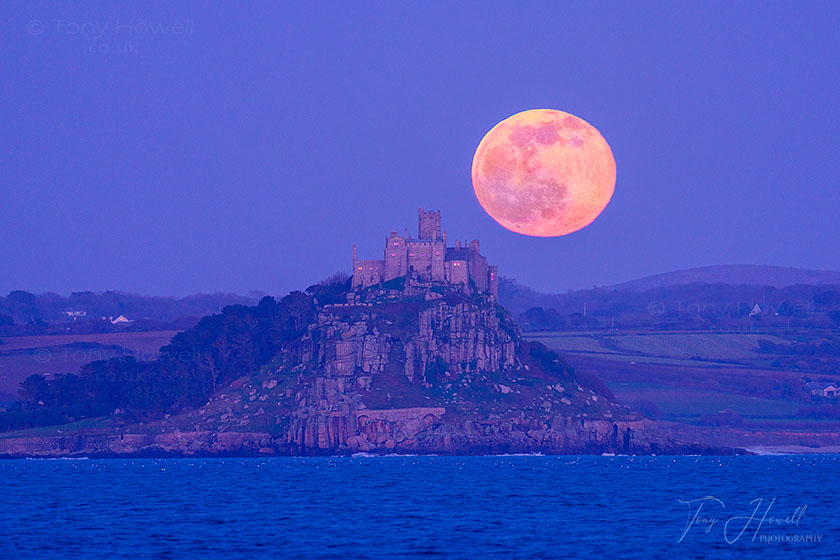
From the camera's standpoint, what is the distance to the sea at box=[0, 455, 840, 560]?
253ft

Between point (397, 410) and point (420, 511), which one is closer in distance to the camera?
point (420, 511)

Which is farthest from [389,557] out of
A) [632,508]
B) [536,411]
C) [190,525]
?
[536,411]

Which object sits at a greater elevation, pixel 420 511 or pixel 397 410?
pixel 397 410

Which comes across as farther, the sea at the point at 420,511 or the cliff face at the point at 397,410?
the cliff face at the point at 397,410

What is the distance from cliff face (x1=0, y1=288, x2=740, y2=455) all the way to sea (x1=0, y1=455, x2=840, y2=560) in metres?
23.7

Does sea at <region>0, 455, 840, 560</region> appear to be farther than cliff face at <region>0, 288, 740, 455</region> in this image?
No

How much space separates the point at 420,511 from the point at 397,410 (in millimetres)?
85875

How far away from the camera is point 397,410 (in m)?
185

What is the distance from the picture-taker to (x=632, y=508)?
101 metres

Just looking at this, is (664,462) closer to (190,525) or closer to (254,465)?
(254,465)

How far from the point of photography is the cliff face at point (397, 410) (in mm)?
185500

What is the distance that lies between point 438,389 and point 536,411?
47.2ft

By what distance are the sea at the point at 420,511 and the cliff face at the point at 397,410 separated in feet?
77.7

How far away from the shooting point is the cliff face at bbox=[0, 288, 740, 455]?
18550cm
